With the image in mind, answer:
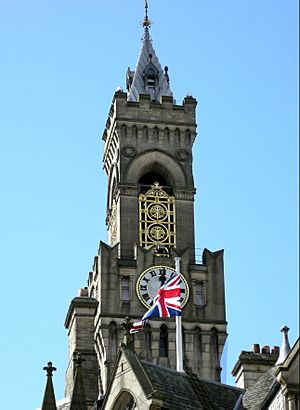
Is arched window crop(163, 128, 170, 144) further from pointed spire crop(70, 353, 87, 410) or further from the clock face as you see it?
pointed spire crop(70, 353, 87, 410)

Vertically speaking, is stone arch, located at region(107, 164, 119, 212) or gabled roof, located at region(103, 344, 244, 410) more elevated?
stone arch, located at region(107, 164, 119, 212)

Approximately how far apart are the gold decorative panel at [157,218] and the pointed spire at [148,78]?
21.7 ft

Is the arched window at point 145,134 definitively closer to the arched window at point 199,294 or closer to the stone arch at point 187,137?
the stone arch at point 187,137

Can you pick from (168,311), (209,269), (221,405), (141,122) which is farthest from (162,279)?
(221,405)

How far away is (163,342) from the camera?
7475 cm

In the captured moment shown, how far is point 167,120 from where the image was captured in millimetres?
82375

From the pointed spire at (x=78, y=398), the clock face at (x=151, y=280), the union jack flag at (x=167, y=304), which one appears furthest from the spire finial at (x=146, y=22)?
the pointed spire at (x=78, y=398)

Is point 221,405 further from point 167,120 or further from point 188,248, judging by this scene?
point 167,120

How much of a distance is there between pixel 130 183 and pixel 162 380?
41.3 metres

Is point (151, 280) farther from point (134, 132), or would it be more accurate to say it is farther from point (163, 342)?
point (134, 132)

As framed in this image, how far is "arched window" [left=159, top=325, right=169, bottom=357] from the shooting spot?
74438 mm

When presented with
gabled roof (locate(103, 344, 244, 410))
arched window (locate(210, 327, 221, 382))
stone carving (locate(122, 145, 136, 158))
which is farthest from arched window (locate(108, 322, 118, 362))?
gabled roof (locate(103, 344, 244, 410))

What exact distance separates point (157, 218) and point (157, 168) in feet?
11.4

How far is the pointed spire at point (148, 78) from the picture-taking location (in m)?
84.2
